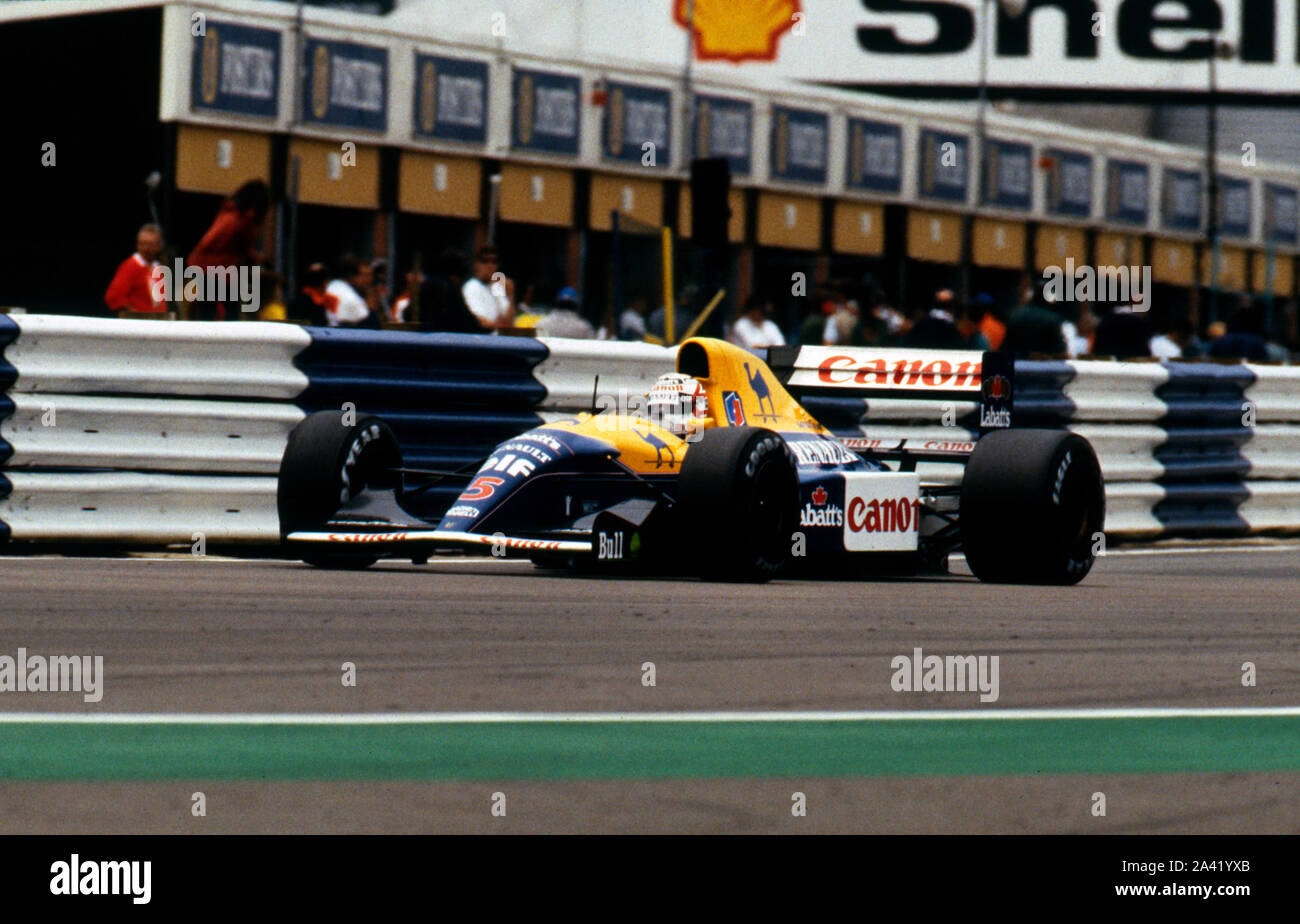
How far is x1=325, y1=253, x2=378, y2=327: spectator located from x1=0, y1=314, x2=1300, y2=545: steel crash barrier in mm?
2700

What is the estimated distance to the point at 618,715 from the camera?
5516 millimetres

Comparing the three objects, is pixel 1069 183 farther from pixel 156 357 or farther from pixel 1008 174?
pixel 156 357

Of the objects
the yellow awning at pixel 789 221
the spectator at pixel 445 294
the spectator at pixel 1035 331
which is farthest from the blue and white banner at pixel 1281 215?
the spectator at pixel 445 294

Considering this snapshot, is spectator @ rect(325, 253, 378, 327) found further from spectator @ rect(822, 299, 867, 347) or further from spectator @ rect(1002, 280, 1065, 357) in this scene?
spectator @ rect(822, 299, 867, 347)

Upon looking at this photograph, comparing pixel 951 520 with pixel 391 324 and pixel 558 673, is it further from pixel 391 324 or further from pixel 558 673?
pixel 558 673

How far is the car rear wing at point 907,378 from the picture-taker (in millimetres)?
10859

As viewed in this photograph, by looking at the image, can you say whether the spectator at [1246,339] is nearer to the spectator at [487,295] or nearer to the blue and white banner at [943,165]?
the spectator at [487,295]

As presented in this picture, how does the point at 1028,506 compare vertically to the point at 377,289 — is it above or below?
below

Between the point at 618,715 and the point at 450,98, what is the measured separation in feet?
79.6

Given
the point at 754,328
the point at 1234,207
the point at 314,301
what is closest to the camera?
the point at 314,301

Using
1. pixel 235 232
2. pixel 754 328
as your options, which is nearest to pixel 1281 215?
pixel 754 328

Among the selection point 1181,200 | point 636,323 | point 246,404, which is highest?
point 1181,200

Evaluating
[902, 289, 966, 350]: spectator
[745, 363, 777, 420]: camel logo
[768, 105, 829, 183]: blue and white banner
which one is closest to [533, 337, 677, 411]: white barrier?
[745, 363, 777, 420]: camel logo
